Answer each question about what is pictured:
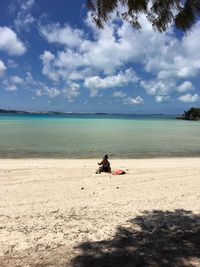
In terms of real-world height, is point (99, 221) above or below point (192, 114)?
below

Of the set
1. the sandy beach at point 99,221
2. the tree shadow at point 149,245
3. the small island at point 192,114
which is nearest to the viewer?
the tree shadow at point 149,245

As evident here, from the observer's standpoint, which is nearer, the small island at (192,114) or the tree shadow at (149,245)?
the tree shadow at (149,245)

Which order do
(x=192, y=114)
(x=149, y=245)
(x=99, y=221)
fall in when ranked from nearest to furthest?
(x=149, y=245)
(x=99, y=221)
(x=192, y=114)

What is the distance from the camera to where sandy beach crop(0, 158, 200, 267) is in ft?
22.0

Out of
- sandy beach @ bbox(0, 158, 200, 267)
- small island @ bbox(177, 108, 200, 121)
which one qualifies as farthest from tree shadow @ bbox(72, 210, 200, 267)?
small island @ bbox(177, 108, 200, 121)

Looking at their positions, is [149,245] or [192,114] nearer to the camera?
[149,245]

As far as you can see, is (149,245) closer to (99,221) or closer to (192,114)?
(99,221)

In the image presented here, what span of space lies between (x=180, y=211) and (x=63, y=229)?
133 inches

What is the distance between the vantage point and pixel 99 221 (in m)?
8.95

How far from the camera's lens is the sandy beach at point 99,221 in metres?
6.69

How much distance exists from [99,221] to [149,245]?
6.41 feet

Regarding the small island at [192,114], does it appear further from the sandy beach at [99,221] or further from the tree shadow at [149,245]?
the tree shadow at [149,245]

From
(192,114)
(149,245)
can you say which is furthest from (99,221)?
(192,114)

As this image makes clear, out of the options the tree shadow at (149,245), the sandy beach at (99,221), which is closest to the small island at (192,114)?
the sandy beach at (99,221)
